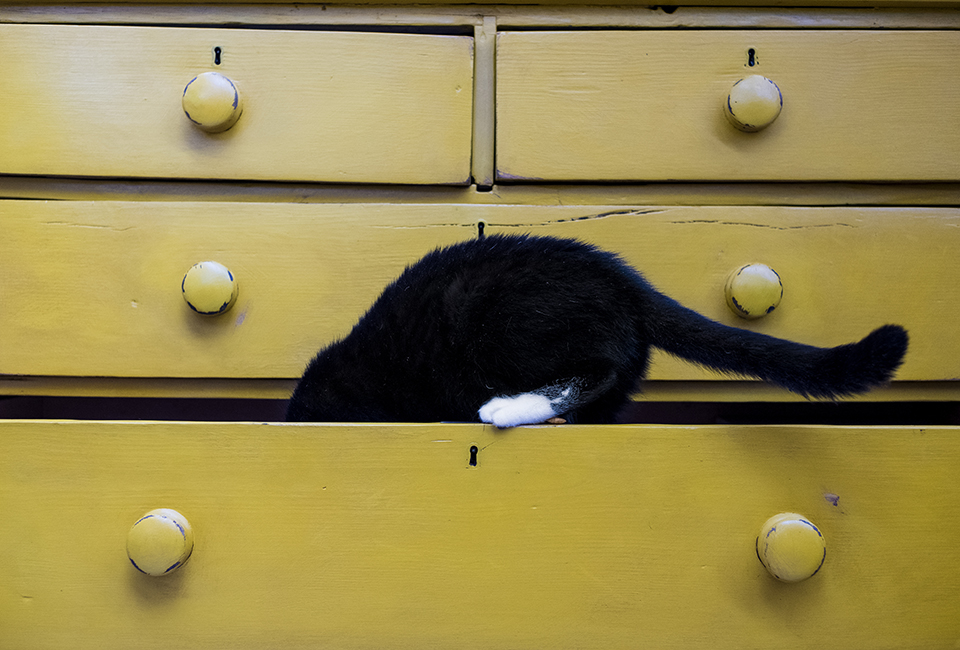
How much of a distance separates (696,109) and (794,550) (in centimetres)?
45

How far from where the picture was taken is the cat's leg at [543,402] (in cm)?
53

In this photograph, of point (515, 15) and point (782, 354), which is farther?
point (515, 15)

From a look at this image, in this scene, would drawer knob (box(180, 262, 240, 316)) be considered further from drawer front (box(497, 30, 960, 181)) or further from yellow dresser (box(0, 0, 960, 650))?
drawer front (box(497, 30, 960, 181))

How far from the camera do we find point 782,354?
505mm

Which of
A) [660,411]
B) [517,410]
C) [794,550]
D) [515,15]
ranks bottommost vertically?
[794,550]

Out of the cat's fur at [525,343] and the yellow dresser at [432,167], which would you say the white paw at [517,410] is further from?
the yellow dresser at [432,167]

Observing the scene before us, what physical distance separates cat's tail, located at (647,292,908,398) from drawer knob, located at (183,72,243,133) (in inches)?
18.7

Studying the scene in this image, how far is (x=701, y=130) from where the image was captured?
62 cm

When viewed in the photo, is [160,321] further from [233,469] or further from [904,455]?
[904,455]

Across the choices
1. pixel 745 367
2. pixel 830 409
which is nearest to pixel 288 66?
pixel 745 367

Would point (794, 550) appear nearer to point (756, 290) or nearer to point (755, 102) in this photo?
point (756, 290)

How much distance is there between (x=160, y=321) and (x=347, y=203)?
0.24 m

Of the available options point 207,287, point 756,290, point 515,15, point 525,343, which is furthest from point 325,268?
point 756,290

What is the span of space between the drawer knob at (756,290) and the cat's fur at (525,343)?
68mm
